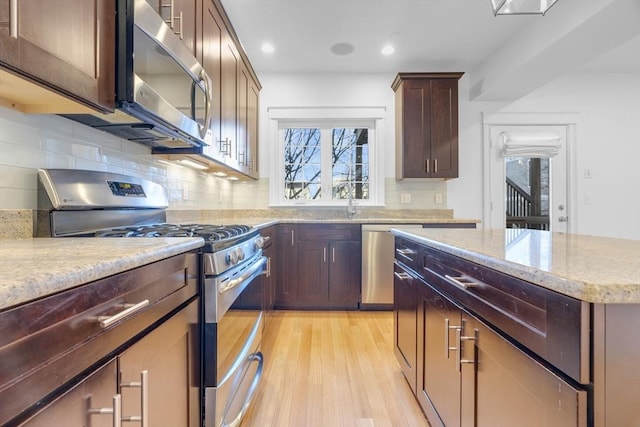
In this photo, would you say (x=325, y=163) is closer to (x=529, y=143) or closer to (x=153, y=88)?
(x=529, y=143)

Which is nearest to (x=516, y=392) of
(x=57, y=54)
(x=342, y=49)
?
(x=57, y=54)

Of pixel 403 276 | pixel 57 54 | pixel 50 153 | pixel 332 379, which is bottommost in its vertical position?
pixel 332 379

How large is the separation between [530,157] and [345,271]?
105 inches

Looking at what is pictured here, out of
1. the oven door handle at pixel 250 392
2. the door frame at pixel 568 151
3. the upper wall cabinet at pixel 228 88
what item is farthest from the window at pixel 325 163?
the oven door handle at pixel 250 392

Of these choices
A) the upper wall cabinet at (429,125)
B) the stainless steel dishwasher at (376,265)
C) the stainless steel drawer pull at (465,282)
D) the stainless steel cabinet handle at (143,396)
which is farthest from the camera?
the upper wall cabinet at (429,125)

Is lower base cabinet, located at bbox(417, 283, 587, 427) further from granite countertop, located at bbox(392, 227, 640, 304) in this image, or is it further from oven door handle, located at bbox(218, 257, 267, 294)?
oven door handle, located at bbox(218, 257, 267, 294)

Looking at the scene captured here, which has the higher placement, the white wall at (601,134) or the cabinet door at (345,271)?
the white wall at (601,134)

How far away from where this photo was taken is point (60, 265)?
556 mm

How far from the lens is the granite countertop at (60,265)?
0.44 m

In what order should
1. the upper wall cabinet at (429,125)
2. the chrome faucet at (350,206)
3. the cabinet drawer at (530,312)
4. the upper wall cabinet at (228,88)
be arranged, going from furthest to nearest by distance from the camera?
1. the chrome faucet at (350,206)
2. the upper wall cabinet at (429,125)
3. the upper wall cabinet at (228,88)
4. the cabinet drawer at (530,312)

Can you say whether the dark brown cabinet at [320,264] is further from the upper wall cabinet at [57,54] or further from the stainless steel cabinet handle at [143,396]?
the stainless steel cabinet handle at [143,396]

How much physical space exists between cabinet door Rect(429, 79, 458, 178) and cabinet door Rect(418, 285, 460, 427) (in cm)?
219

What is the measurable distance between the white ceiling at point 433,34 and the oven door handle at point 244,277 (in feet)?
6.73

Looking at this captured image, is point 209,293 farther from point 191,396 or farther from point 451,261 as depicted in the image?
point 451,261
